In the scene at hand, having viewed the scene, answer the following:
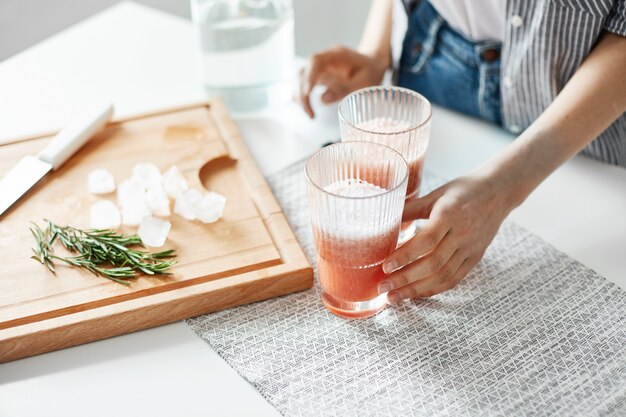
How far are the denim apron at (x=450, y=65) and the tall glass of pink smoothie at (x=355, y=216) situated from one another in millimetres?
591

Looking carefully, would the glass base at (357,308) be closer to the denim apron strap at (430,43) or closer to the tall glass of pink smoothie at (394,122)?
the tall glass of pink smoothie at (394,122)

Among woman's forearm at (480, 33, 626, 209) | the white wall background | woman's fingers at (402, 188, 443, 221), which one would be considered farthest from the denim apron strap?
the white wall background

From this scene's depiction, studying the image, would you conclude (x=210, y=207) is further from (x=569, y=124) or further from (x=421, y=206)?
(x=569, y=124)

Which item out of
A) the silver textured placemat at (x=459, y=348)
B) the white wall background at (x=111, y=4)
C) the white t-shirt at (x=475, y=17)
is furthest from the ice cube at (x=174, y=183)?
the white wall background at (x=111, y=4)

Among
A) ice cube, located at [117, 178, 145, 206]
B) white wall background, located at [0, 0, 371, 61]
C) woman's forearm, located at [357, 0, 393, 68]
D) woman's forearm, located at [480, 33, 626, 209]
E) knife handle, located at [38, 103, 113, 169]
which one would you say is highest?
woman's forearm, located at [480, 33, 626, 209]

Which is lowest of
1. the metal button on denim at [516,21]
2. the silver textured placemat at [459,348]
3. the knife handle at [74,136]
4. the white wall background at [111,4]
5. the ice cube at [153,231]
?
the white wall background at [111,4]

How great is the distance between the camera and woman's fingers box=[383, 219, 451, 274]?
1.00 meters

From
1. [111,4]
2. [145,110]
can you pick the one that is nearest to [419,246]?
→ [145,110]

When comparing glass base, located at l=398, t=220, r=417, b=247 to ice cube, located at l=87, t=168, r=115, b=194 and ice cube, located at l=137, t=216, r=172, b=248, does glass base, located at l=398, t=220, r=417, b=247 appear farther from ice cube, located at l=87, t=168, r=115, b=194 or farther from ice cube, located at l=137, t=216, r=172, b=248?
ice cube, located at l=87, t=168, r=115, b=194

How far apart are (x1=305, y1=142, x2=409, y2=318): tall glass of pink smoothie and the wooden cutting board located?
0.09m

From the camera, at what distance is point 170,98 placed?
1634 millimetres

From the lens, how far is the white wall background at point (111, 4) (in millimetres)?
2666

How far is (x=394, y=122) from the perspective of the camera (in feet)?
3.86

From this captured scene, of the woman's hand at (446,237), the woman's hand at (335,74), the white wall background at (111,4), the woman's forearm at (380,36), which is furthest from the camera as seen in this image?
the white wall background at (111,4)
